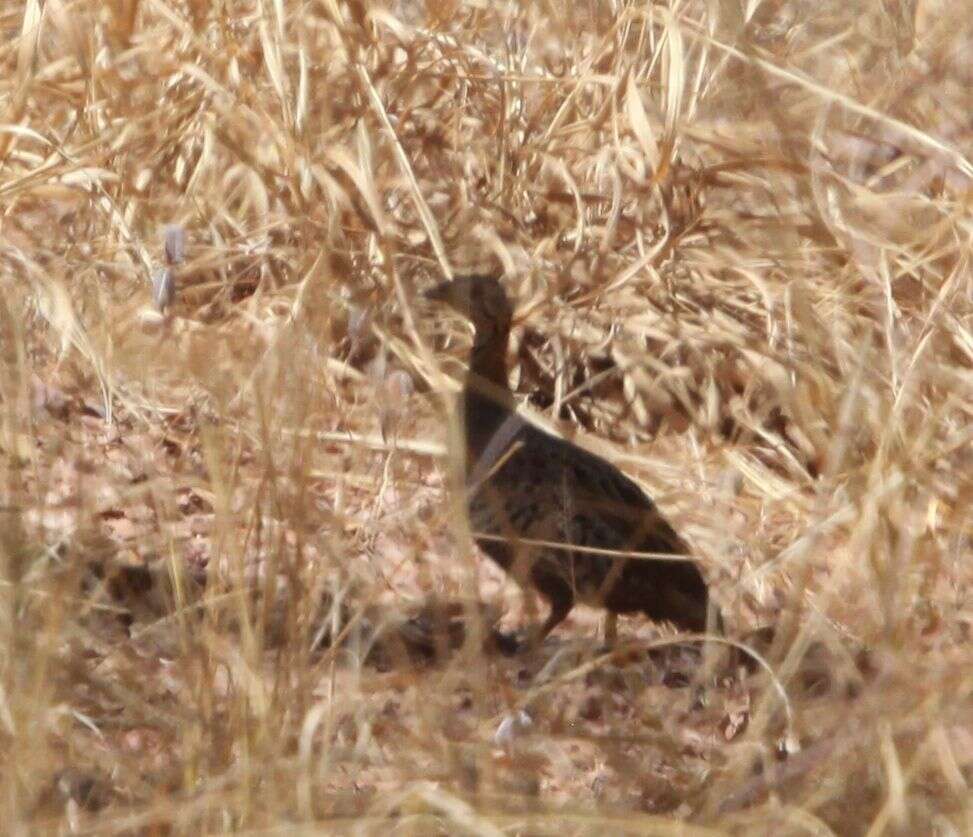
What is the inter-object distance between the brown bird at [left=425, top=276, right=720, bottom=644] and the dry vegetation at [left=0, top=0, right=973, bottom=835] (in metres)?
0.13

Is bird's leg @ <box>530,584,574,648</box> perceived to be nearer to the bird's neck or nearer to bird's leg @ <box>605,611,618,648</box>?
bird's leg @ <box>605,611,618,648</box>

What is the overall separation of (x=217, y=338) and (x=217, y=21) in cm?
216

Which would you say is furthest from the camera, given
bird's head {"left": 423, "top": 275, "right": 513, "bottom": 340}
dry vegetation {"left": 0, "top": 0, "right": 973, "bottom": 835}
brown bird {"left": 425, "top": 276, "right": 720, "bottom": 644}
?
bird's head {"left": 423, "top": 275, "right": 513, "bottom": 340}

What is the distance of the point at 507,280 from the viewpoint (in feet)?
18.2

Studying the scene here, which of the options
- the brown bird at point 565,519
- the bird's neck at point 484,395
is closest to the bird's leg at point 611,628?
the brown bird at point 565,519

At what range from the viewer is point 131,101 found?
5.54 meters

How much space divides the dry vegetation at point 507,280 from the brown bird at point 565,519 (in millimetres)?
127

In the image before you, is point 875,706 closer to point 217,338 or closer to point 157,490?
point 157,490

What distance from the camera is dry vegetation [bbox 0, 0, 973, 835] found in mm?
3814

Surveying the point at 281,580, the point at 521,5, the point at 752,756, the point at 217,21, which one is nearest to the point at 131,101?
the point at 217,21

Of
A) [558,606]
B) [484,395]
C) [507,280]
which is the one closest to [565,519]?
[558,606]

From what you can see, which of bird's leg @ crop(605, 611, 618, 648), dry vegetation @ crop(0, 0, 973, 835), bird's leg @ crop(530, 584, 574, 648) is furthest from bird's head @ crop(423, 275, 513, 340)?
bird's leg @ crop(605, 611, 618, 648)

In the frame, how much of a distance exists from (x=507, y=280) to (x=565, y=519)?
1.27 meters

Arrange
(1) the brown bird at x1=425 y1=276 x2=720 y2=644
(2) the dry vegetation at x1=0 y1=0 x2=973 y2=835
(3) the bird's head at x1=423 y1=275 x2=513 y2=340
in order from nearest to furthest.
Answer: (2) the dry vegetation at x1=0 y1=0 x2=973 y2=835 → (1) the brown bird at x1=425 y1=276 x2=720 y2=644 → (3) the bird's head at x1=423 y1=275 x2=513 y2=340
